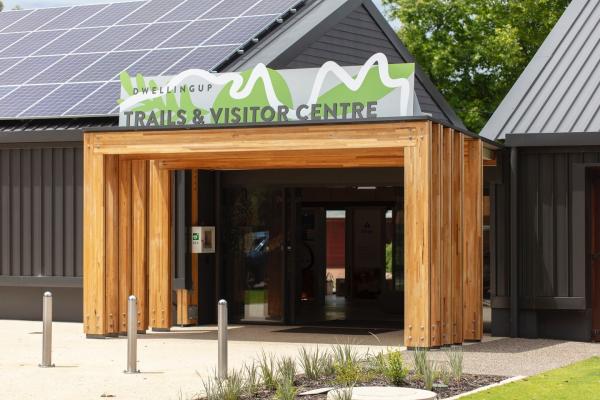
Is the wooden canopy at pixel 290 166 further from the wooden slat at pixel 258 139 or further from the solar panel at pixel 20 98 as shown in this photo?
the solar panel at pixel 20 98

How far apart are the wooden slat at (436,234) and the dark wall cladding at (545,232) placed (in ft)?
10.1

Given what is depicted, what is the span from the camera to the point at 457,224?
19.9 metres

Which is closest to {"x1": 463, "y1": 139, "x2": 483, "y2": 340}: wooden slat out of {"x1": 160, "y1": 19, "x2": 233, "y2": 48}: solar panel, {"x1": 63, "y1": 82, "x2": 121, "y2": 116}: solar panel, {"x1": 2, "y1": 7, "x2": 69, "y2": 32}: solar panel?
{"x1": 63, "y1": 82, "x2": 121, "y2": 116}: solar panel

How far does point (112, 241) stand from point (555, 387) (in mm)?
9226

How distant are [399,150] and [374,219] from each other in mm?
8132

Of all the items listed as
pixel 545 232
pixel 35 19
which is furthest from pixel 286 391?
pixel 35 19

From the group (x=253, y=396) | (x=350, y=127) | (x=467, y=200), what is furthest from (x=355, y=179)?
(x=253, y=396)

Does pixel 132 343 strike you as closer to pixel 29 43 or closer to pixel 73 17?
pixel 29 43

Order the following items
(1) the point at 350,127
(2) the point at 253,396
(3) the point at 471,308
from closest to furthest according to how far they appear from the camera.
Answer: (2) the point at 253,396
(1) the point at 350,127
(3) the point at 471,308

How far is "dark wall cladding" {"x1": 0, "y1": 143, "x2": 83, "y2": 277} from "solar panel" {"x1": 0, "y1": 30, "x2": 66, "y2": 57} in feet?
17.3

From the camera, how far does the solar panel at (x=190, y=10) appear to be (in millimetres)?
28750

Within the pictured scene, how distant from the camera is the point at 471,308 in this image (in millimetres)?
20328

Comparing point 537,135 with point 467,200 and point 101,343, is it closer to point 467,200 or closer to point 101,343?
point 467,200

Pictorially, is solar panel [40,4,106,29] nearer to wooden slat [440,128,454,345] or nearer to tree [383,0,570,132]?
wooden slat [440,128,454,345]
